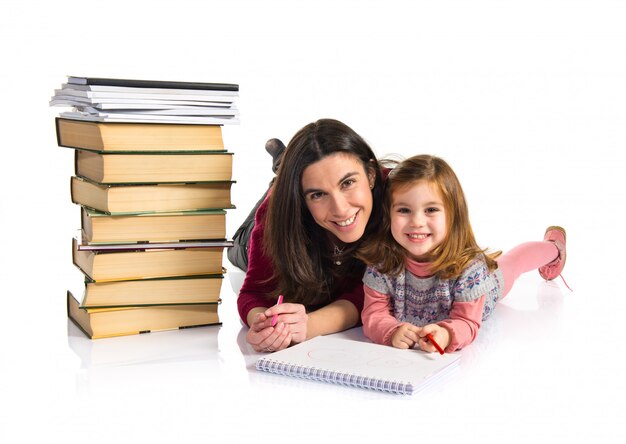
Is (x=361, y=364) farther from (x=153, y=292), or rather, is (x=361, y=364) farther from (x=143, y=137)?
(x=143, y=137)

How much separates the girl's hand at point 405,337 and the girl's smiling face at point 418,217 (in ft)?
0.95

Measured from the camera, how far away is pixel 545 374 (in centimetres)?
293

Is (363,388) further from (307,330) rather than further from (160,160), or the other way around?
(160,160)

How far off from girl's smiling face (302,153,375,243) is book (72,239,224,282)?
0.43 metres

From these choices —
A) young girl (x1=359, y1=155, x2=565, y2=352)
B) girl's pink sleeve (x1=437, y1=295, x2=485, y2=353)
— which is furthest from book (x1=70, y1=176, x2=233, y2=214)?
girl's pink sleeve (x1=437, y1=295, x2=485, y2=353)

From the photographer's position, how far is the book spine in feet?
8.77

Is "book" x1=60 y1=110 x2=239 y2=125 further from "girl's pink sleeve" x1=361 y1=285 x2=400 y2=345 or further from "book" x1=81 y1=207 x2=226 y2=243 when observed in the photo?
"girl's pink sleeve" x1=361 y1=285 x2=400 y2=345

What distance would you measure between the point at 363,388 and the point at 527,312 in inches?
49.7

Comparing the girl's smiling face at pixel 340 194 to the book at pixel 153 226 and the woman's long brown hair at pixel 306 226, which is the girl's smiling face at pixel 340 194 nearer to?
the woman's long brown hair at pixel 306 226

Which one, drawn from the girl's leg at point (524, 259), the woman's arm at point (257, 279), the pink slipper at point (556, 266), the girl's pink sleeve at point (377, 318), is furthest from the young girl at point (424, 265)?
the pink slipper at point (556, 266)

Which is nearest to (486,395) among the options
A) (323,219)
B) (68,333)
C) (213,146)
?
(323,219)

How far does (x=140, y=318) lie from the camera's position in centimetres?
335

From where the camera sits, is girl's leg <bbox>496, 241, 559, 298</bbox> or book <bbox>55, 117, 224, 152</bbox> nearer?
book <bbox>55, 117, 224, 152</bbox>

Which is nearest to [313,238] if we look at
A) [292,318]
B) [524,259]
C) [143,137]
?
[292,318]
